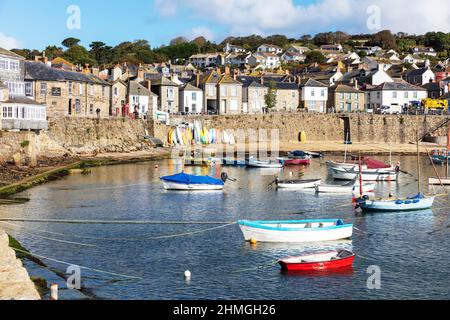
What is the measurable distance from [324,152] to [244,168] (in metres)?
22.7

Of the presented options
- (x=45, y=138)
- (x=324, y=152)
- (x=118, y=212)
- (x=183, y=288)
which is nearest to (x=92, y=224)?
(x=118, y=212)

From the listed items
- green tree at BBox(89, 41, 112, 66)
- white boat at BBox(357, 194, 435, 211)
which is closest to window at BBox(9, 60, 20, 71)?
white boat at BBox(357, 194, 435, 211)

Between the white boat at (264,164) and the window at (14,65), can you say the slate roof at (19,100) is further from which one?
the white boat at (264,164)

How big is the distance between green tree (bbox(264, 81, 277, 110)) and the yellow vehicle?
26472 millimetres

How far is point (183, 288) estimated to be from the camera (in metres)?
28.0

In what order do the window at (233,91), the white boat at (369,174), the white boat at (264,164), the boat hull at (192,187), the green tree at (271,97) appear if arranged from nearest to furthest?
the boat hull at (192,187) → the white boat at (369,174) → the white boat at (264,164) → the window at (233,91) → the green tree at (271,97)

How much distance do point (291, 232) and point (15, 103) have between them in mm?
41898

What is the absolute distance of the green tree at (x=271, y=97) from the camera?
11012cm

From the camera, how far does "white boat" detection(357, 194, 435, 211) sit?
150ft

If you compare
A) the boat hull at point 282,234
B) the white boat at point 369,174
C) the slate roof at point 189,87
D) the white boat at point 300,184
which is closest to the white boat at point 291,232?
the boat hull at point 282,234

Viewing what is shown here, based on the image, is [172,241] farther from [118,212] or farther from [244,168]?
[244,168]

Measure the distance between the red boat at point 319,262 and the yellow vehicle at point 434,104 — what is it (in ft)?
299

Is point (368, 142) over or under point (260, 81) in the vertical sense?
under
